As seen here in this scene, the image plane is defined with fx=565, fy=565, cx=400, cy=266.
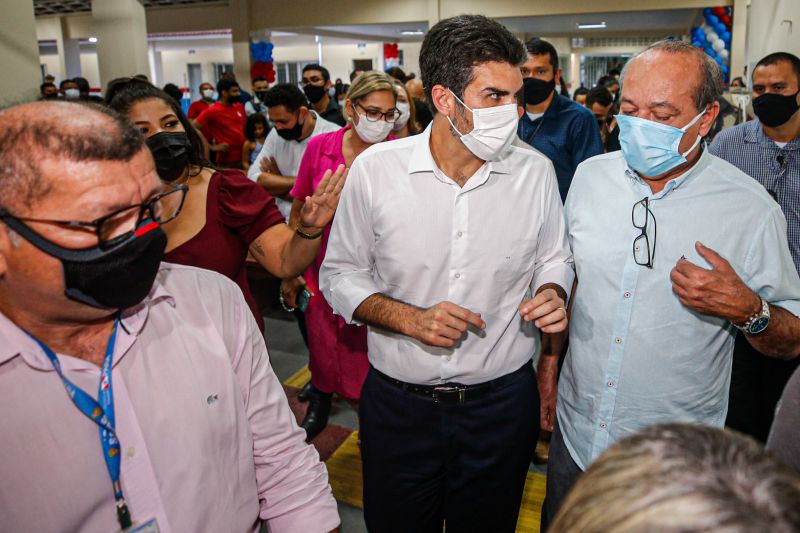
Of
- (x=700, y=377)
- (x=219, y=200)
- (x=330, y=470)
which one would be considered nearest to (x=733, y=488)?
(x=700, y=377)

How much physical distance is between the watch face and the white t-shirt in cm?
281

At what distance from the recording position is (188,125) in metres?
1.87

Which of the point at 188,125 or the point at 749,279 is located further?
the point at 188,125

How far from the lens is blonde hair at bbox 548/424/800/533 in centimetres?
48

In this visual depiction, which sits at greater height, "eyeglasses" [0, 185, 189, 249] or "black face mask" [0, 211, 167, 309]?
"eyeglasses" [0, 185, 189, 249]

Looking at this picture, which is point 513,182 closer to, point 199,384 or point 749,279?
point 749,279

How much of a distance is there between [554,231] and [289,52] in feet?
69.5

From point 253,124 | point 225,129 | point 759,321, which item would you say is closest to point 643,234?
point 759,321

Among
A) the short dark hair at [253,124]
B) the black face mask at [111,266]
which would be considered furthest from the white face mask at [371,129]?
the short dark hair at [253,124]

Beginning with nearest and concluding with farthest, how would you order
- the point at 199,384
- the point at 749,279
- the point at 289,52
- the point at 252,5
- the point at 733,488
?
the point at 733,488, the point at 199,384, the point at 749,279, the point at 252,5, the point at 289,52

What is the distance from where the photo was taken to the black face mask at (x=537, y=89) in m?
3.19

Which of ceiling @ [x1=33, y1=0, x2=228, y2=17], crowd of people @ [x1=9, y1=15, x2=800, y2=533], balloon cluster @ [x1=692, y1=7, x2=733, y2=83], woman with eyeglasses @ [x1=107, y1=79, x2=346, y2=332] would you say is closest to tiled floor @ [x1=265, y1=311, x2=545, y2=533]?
crowd of people @ [x1=9, y1=15, x2=800, y2=533]

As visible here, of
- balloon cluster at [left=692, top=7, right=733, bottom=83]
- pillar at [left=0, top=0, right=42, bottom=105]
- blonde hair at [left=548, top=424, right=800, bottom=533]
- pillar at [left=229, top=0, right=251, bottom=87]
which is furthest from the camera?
pillar at [left=229, top=0, right=251, bottom=87]

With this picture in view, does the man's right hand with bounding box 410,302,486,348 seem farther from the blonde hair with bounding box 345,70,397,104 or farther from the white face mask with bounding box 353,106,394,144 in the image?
the blonde hair with bounding box 345,70,397,104
